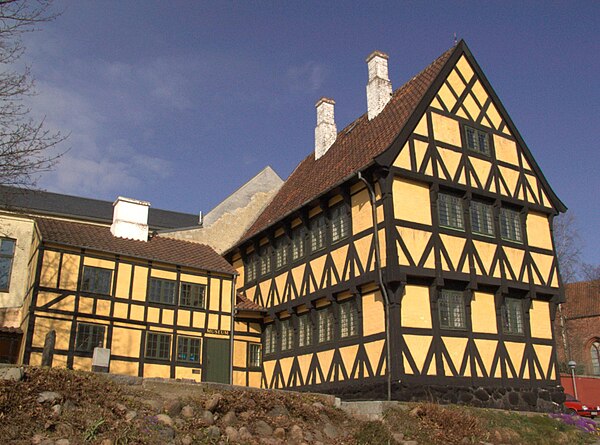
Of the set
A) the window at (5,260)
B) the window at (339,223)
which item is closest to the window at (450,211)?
the window at (339,223)

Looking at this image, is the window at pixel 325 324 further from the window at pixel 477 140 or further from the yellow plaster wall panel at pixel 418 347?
the window at pixel 477 140

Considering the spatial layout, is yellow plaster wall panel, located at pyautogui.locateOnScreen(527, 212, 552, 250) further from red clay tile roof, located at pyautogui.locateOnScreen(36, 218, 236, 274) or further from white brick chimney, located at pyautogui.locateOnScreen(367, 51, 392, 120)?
red clay tile roof, located at pyautogui.locateOnScreen(36, 218, 236, 274)

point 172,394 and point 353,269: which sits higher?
point 353,269

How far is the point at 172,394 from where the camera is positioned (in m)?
12.9

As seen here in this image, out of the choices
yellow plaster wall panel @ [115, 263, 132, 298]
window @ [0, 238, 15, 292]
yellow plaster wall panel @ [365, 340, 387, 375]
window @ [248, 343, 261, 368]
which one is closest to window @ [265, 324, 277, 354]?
window @ [248, 343, 261, 368]

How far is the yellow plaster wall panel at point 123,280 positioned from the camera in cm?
2358

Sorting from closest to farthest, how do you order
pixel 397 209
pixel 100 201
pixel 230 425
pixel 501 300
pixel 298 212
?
1. pixel 230 425
2. pixel 397 209
3. pixel 501 300
4. pixel 298 212
5. pixel 100 201

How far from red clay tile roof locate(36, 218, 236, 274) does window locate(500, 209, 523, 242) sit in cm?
1095

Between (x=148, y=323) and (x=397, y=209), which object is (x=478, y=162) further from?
(x=148, y=323)

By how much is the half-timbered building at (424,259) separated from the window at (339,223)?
69 mm

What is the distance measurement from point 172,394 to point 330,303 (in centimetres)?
925

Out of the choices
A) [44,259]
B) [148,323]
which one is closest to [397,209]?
[148,323]

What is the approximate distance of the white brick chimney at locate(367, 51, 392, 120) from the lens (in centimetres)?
2456

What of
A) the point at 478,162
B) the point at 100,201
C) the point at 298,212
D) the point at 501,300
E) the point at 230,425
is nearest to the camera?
the point at 230,425
